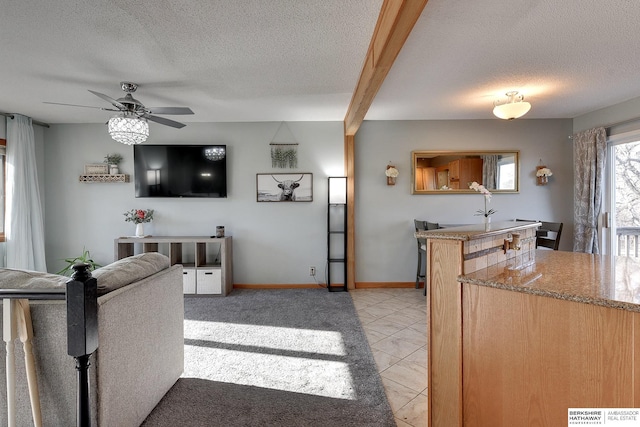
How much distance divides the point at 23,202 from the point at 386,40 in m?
4.70

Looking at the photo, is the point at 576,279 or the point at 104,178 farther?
the point at 104,178

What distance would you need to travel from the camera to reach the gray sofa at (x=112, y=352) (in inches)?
47.6

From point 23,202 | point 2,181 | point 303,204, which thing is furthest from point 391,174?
point 2,181

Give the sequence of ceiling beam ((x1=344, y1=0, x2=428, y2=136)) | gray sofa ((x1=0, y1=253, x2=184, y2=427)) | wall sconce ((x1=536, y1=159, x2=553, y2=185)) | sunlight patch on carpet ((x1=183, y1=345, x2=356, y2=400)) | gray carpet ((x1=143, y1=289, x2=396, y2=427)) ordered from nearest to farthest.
Result: gray sofa ((x1=0, y1=253, x2=184, y2=427)) → ceiling beam ((x1=344, y1=0, x2=428, y2=136)) → gray carpet ((x1=143, y1=289, x2=396, y2=427)) → sunlight patch on carpet ((x1=183, y1=345, x2=356, y2=400)) → wall sconce ((x1=536, y1=159, x2=553, y2=185))

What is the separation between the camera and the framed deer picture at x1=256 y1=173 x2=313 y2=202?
415 centimetres

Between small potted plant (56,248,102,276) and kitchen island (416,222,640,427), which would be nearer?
kitchen island (416,222,640,427)

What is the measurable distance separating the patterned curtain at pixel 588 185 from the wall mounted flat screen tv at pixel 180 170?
4856mm

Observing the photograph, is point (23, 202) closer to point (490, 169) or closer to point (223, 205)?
point (223, 205)

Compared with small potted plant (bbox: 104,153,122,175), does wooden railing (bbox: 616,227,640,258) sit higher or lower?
lower

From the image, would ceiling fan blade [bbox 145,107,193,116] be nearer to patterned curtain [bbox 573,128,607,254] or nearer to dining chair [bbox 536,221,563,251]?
dining chair [bbox 536,221,563,251]

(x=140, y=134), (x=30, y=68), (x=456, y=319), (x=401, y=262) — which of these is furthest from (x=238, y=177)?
(x=456, y=319)

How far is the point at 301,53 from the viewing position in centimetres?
231

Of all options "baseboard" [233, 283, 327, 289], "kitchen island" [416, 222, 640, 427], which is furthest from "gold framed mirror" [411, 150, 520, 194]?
"kitchen island" [416, 222, 640, 427]

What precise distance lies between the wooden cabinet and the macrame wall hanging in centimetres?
229
